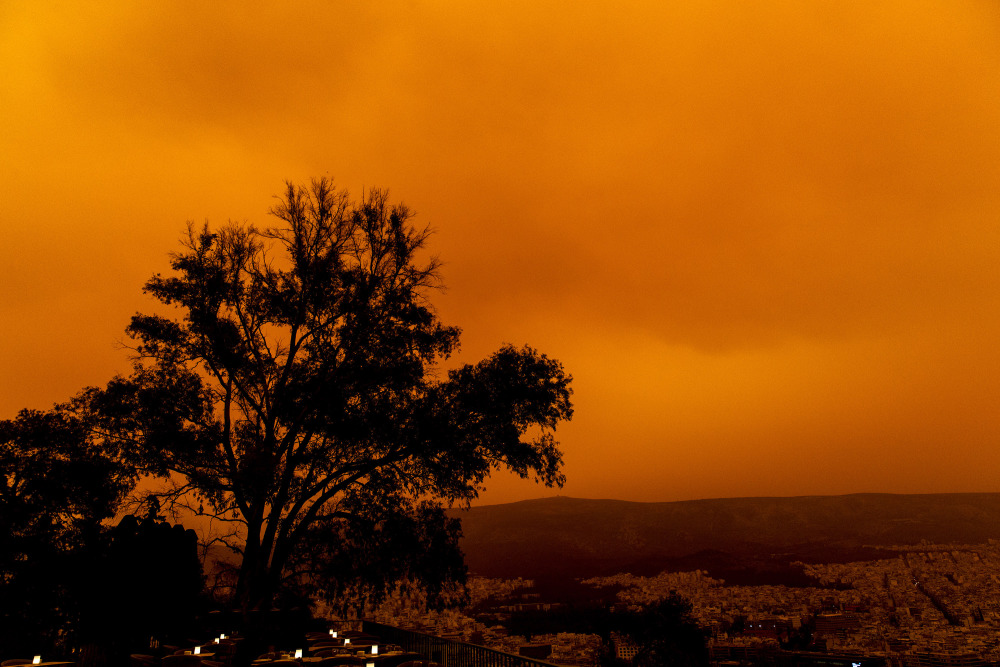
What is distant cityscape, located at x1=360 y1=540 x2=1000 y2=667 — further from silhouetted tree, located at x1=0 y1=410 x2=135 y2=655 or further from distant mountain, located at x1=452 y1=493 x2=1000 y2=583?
silhouetted tree, located at x1=0 y1=410 x2=135 y2=655

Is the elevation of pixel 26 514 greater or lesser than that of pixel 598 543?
greater

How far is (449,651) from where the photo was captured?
10750mm

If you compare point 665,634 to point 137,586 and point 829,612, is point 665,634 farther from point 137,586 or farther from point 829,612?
point 137,586

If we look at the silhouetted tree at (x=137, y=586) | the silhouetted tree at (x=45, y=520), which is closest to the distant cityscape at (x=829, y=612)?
the silhouetted tree at (x=137, y=586)

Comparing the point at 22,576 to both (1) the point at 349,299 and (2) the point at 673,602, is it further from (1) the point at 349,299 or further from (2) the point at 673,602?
(2) the point at 673,602

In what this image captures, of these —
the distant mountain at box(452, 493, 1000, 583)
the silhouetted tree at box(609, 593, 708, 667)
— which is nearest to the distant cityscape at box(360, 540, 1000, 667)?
the silhouetted tree at box(609, 593, 708, 667)

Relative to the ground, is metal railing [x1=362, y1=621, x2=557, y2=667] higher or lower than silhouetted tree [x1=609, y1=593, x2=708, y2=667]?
higher

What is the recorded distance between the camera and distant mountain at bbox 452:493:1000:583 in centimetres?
6319

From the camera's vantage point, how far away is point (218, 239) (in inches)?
484

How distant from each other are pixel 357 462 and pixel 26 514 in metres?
8.54

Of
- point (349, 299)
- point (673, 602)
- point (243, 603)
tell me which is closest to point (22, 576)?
point (243, 603)

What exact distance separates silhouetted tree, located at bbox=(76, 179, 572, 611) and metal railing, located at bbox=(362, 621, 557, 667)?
207cm

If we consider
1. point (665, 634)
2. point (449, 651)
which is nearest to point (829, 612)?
point (665, 634)

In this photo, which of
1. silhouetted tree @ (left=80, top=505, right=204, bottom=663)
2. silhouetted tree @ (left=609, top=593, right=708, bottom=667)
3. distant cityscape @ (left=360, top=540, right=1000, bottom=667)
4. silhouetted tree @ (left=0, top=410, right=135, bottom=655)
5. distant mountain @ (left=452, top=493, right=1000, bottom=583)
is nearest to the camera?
silhouetted tree @ (left=80, top=505, right=204, bottom=663)
